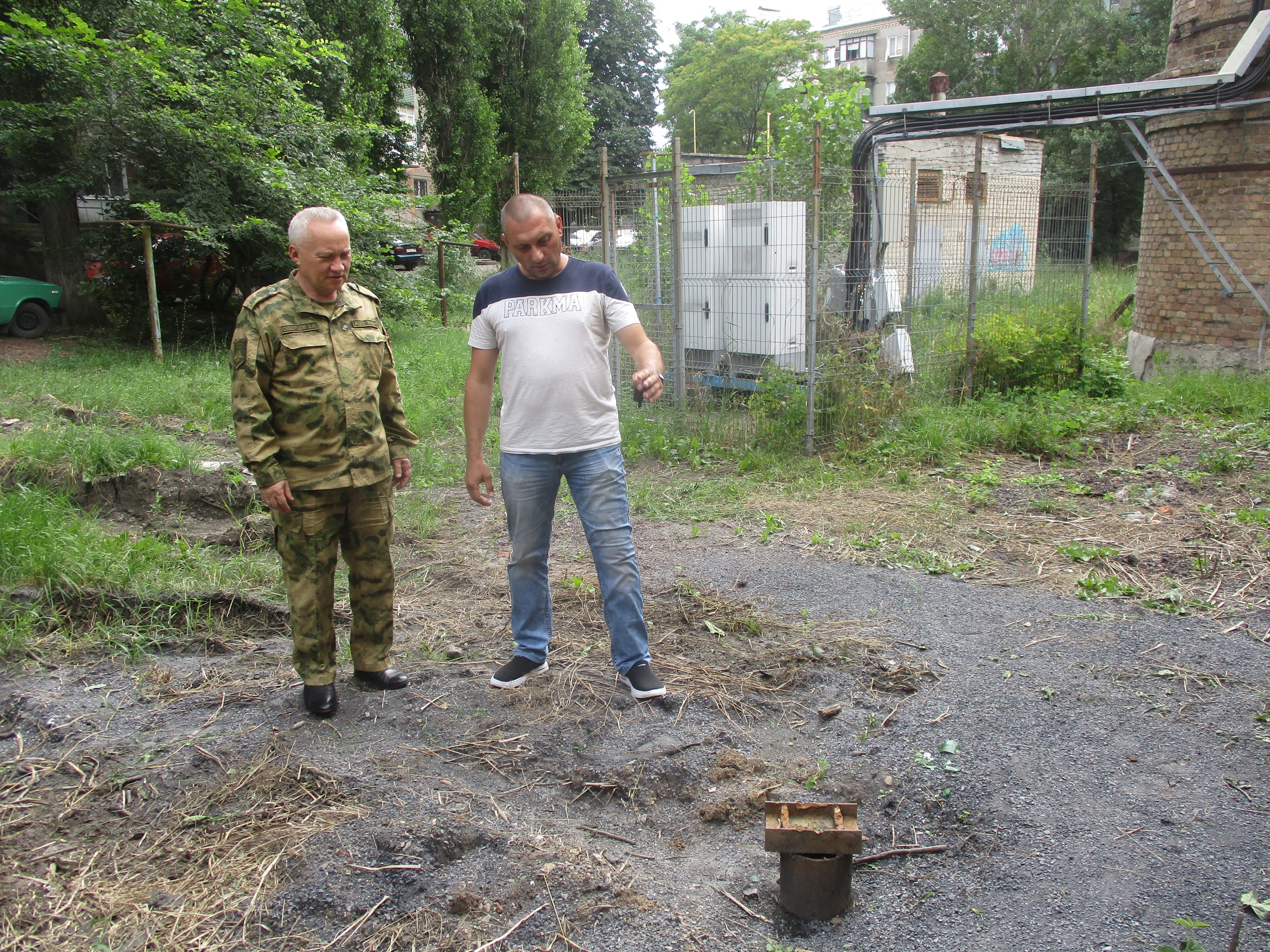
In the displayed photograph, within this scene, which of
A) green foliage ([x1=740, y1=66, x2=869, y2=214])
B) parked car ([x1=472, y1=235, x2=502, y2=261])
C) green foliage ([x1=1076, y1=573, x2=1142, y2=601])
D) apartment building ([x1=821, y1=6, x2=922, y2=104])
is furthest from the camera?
apartment building ([x1=821, y1=6, x2=922, y2=104])

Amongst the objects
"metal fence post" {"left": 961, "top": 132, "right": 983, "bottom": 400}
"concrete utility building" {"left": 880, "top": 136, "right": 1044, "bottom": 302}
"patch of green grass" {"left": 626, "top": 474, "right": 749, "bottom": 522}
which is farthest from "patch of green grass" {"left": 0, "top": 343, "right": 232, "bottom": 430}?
"metal fence post" {"left": 961, "top": 132, "right": 983, "bottom": 400}

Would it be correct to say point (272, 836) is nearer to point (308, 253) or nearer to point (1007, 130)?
point (308, 253)

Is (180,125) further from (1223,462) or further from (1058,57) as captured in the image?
(1058,57)

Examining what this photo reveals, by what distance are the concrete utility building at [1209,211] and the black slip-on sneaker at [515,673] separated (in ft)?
34.5

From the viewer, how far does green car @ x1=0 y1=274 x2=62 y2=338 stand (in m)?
13.4

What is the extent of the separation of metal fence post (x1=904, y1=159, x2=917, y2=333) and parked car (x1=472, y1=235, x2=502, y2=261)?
14466 millimetres

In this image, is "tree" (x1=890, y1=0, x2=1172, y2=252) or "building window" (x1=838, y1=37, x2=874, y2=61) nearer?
"tree" (x1=890, y1=0, x2=1172, y2=252)

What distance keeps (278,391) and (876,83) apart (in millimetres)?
78864

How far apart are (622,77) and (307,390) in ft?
169

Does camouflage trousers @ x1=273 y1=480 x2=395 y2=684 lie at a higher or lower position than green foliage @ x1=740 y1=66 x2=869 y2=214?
lower

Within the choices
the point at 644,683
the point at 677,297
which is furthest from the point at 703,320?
the point at 644,683

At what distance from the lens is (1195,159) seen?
11.0 metres

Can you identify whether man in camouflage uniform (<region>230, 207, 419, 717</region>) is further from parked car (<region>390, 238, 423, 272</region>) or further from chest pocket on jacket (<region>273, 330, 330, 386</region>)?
Answer: parked car (<region>390, 238, 423, 272</region>)

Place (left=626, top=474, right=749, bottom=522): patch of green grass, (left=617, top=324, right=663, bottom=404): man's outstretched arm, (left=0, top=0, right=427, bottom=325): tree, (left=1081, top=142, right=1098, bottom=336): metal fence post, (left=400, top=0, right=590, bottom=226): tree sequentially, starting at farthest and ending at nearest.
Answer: (left=400, top=0, right=590, bottom=226): tree → (left=0, top=0, right=427, bottom=325): tree → (left=1081, top=142, right=1098, bottom=336): metal fence post → (left=626, top=474, right=749, bottom=522): patch of green grass → (left=617, top=324, right=663, bottom=404): man's outstretched arm
